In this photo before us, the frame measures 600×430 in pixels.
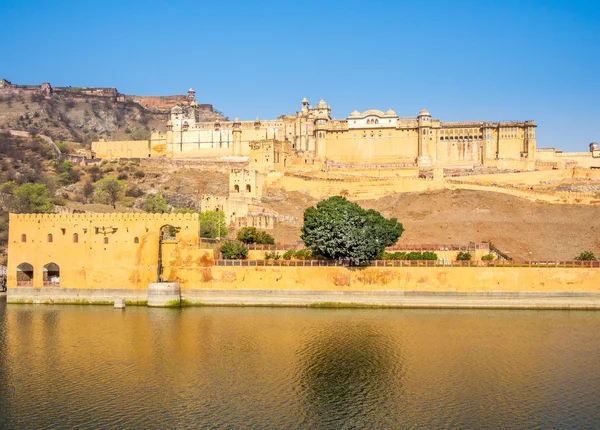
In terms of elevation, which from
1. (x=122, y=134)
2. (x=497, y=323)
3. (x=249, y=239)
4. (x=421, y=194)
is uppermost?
(x=122, y=134)

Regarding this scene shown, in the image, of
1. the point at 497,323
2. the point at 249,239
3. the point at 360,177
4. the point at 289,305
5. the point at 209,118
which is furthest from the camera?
the point at 209,118

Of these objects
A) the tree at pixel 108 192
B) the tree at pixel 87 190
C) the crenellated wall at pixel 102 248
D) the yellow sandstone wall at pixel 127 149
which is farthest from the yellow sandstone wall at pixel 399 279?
the yellow sandstone wall at pixel 127 149

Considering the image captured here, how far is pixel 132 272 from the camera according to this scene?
33562mm

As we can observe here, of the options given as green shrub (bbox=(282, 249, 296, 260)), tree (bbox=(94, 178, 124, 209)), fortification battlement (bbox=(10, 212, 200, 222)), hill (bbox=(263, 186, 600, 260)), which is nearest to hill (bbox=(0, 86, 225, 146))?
tree (bbox=(94, 178, 124, 209))

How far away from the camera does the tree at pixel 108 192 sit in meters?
60.9

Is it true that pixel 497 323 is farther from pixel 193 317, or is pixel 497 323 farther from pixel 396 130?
pixel 396 130

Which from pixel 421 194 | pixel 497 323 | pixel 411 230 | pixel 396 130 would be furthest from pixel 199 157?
pixel 497 323

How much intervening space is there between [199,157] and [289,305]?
4909 centimetres

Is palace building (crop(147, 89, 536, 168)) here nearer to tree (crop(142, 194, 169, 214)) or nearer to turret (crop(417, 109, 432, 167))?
turret (crop(417, 109, 432, 167))

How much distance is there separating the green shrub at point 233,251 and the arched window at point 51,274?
8.25 meters

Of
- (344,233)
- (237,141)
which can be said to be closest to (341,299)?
(344,233)

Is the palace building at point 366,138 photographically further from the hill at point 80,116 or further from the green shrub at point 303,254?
the green shrub at point 303,254

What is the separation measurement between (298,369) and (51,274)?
1838 cm

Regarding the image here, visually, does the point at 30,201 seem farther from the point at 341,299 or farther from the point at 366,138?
the point at 366,138
